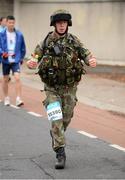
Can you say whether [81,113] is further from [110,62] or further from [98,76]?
[110,62]

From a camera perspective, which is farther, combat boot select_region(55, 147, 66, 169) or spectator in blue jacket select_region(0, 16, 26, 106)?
spectator in blue jacket select_region(0, 16, 26, 106)

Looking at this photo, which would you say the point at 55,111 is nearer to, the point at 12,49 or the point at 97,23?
the point at 12,49

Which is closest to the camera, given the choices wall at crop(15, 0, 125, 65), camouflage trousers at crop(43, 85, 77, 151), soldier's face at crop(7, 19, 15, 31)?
camouflage trousers at crop(43, 85, 77, 151)

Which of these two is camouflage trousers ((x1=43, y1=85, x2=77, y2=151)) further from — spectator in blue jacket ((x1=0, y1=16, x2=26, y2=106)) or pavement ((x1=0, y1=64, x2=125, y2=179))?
spectator in blue jacket ((x1=0, y1=16, x2=26, y2=106))

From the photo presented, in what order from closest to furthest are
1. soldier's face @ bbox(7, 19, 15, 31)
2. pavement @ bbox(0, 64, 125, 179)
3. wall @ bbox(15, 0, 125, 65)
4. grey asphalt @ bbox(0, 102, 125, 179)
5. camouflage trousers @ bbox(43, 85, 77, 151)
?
grey asphalt @ bbox(0, 102, 125, 179) → pavement @ bbox(0, 64, 125, 179) → camouflage trousers @ bbox(43, 85, 77, 151) → soldier's face @ bbox(7, 19, 15, 31) → wall @ bbox(15, 0, 125, 65)

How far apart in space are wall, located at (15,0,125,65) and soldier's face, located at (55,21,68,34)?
12.8 meters

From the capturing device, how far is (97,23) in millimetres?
20250

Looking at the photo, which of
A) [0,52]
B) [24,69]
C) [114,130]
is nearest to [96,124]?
[114,130]

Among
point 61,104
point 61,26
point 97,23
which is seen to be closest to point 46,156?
point 61,104

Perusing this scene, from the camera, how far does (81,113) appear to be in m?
11.6

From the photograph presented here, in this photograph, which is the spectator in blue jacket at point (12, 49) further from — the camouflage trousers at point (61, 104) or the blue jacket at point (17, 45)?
the camouflage trousers at point (61, 104)

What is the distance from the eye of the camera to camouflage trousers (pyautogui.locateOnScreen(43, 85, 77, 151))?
716 cm

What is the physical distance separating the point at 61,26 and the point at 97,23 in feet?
43.4

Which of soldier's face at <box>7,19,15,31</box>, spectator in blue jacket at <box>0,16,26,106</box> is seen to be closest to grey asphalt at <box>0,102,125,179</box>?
spectator in blue jacket at <box>0,16,26,106</box>
